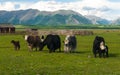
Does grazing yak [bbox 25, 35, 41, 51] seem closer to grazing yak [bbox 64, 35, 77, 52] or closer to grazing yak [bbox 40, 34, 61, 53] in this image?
grazing yak [bbox 40, 34, 61, 53]

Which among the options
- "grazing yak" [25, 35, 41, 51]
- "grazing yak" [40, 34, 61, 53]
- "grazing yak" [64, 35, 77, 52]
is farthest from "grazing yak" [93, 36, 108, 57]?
"grazing yak" [25, 35, 41, 51]

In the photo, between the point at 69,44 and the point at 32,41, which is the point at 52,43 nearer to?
the point at 69,44

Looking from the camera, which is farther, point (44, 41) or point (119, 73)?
point (44, 41)

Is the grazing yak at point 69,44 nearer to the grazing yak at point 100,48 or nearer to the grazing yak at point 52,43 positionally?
the grazing yak at point 52,43

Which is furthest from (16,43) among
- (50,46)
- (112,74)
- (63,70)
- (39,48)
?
(112,74)

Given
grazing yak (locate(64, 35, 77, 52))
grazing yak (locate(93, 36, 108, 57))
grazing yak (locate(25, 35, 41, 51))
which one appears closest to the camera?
grazing yak (locate(93, 36, 108, 57))

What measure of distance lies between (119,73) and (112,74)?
78cm

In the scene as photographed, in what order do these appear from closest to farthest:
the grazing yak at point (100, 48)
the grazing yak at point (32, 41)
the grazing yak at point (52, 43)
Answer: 1. the grazing yak at point (100, 48)
2. the grazing yak at point (52, 43)
3. the grazing yak at point (32, 41)

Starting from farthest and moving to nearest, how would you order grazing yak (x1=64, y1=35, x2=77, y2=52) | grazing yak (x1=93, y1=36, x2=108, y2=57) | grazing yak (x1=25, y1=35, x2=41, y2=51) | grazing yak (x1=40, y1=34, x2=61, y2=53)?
grazing yak (x1=25, y1=35, x2=41, y2=51) → grazing yak (x1=40, y1=34, x2=61, y2=53) → grazing yak (x1=64, y1=35, x2=77, y2=52) → grazing yak (x1=93, y1=36, x2=108, y2=57)

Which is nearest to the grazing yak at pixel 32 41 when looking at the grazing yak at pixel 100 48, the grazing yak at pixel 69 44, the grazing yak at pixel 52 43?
the grazing yak at pixel 52 43

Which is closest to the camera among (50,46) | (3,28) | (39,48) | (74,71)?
(74,71)

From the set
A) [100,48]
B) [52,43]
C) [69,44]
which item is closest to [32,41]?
[52,43]

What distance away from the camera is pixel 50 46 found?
3819 centimetres

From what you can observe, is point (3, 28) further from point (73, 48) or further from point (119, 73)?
point (119, 73)
